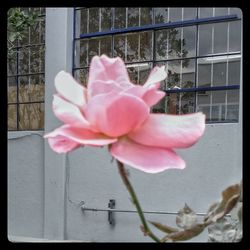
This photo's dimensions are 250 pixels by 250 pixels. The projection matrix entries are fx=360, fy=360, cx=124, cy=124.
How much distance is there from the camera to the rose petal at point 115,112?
7.5 inches

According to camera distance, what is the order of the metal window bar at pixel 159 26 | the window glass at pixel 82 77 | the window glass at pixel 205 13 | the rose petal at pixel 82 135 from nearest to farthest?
the rose petal at pixel 82 135, the window glass at pixel 82 77, the window glass at pixel 205 13, the metal window bar at pixel 159 26

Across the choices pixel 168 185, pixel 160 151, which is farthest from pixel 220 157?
pixel 160 151

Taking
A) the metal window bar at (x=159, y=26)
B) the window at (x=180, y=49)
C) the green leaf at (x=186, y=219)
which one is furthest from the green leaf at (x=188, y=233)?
the metal window bar at (x=159, y=26)

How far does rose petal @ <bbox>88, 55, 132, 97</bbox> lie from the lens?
207mm

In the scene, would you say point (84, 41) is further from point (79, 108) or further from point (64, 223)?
point (79, 108)

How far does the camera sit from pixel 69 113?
0.65 feet

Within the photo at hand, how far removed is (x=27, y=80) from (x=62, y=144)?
392mm

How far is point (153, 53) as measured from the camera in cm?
61

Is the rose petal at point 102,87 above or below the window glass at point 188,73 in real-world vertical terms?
below

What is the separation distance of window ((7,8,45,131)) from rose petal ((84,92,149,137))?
0.30 m

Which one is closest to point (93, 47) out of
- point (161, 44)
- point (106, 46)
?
point (106, 46)

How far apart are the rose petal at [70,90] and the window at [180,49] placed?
0.25 m

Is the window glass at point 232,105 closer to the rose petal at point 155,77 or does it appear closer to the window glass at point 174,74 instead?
the window glass at point 174,74

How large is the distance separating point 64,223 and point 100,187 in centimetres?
9
